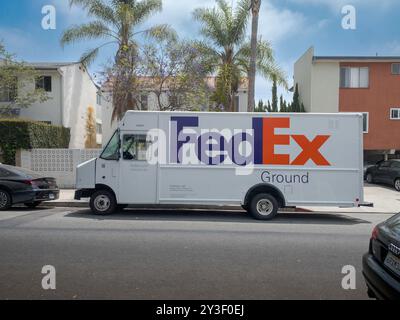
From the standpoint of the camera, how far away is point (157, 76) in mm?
19328

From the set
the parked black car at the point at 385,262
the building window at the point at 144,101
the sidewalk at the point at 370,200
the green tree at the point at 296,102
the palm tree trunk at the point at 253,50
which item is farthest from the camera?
the green tree at the point at 296,102

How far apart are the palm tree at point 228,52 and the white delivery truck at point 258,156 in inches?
417

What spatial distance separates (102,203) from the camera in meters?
10.6

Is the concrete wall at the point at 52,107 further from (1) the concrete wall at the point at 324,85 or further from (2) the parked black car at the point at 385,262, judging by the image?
(2) the parked black car at the point at 385,262

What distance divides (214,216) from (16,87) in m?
16.6

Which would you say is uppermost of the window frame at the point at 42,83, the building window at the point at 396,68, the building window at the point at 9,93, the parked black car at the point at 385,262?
the building window at the point at 396,68

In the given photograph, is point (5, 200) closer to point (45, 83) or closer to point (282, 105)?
point (45, 83)

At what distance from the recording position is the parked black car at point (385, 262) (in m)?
3.74

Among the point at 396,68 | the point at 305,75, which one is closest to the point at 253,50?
the point at 305,75

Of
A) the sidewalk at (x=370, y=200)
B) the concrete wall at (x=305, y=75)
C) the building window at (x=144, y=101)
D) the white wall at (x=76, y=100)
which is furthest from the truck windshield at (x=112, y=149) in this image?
the concrete wall at (x=305, y=75)

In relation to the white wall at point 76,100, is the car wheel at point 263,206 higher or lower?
lower

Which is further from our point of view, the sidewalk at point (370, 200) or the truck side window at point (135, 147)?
the sidewalk at point (370, 200)
